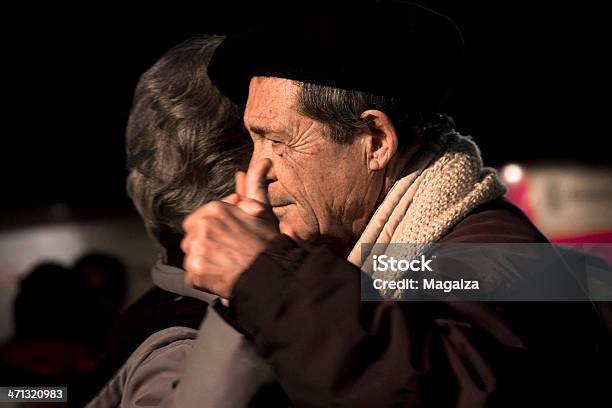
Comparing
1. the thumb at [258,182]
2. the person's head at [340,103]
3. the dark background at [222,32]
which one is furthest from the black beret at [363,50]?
the dark background at [222,32]

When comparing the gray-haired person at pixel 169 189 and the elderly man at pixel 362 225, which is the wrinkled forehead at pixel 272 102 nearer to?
the elderly man at pixel 362 225

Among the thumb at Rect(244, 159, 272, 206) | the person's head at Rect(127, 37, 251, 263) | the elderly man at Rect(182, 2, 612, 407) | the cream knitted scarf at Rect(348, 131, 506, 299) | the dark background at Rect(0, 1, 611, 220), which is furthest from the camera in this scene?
the dark background at Rect(0, 1, 611, 220)

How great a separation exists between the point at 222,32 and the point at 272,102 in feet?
4.07

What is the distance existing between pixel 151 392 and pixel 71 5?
1.84 meters

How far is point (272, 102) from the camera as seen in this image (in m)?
1.23

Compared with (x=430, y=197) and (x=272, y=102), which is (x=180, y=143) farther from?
(x=430, y=197)

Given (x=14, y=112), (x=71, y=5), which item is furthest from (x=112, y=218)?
(x=71, y=5)

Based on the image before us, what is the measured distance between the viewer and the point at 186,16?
101 inches

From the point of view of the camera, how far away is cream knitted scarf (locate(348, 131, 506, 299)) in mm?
1174

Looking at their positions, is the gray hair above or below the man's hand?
above

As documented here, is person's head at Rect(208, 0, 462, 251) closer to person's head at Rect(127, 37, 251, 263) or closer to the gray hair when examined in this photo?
the gray hair

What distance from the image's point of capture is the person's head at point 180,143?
150 centimetres

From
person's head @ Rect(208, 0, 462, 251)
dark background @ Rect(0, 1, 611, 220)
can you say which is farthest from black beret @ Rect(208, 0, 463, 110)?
dark background @ Rect(0, 1, 611, 220)

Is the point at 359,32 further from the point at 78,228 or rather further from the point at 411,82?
the point at 78,228
